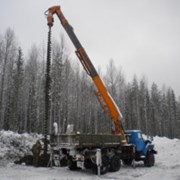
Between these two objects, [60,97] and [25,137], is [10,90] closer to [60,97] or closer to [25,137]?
[60,97]

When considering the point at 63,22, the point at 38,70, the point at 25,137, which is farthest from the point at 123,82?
the point at 63,22

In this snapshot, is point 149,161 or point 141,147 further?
point 141,147

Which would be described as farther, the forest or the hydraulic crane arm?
the forest

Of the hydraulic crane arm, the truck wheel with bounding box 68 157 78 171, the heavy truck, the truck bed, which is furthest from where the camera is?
the hydraulic crane arm

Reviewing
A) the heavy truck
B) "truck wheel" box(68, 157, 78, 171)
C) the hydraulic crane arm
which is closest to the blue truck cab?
the heavy truck

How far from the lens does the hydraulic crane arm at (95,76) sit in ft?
51.9

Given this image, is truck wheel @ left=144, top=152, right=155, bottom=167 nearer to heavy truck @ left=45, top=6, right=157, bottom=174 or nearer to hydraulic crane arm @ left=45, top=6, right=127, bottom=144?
heavy truck @ left=45, top=6, right=157, bottom=174

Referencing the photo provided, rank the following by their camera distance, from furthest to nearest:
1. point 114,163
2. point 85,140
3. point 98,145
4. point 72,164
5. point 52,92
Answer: point 52,92 < point 72,164 < point 114,163 < point 98,145 < point 85,140

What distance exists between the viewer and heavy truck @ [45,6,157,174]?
12.8 m

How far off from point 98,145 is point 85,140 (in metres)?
1.04

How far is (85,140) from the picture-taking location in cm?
1266

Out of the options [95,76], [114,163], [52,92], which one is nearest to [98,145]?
[114,163]

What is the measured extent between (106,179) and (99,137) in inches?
106

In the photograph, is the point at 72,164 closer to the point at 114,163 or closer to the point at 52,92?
the point at 114,163
